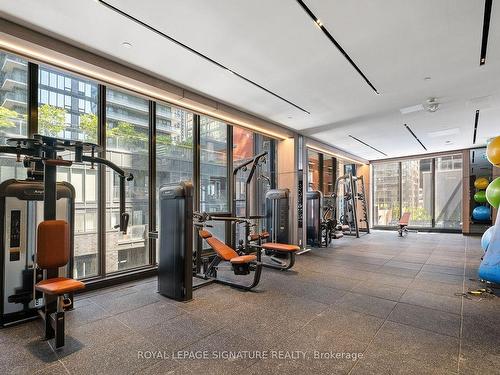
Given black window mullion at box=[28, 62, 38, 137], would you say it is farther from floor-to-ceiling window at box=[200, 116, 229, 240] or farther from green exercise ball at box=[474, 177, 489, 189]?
green exercise ball at box=[474, 177, 489, 189]

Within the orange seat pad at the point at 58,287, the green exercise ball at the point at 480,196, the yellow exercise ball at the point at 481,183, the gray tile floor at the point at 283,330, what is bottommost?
the gray tile floor at the point at 283,330

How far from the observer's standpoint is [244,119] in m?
5.64

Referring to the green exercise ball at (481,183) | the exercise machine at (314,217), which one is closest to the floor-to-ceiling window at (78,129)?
the exercise machine at (314,217)

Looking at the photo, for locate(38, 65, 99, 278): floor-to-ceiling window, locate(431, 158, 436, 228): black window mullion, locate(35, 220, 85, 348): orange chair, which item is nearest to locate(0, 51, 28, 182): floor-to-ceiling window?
locate(38, 65, 99, 278): floor-to-ceiling window

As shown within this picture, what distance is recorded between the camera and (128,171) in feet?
15.0

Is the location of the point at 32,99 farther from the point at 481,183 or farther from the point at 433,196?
the point at 433,196

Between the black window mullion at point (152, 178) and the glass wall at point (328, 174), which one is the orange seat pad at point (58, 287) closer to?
the black window mullion at point (152, 178)

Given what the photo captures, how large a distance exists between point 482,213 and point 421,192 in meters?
2.37

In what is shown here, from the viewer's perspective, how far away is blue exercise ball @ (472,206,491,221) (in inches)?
360

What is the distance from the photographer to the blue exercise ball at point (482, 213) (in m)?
9.13

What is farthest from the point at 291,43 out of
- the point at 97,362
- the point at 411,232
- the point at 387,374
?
the point at 411,232

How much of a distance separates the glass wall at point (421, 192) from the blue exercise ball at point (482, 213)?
1120 millimetres

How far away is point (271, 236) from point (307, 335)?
3.65 metres

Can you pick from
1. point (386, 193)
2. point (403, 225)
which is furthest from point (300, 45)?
point (386, 193)
